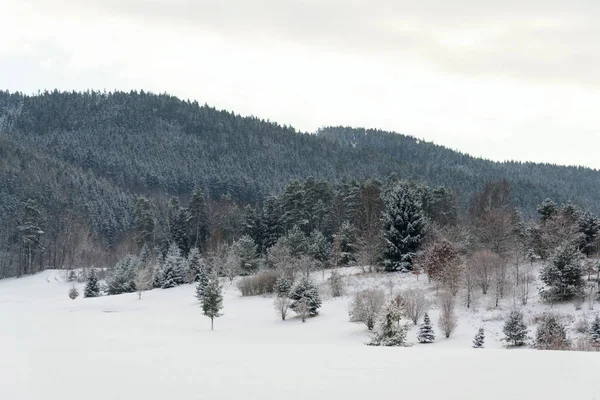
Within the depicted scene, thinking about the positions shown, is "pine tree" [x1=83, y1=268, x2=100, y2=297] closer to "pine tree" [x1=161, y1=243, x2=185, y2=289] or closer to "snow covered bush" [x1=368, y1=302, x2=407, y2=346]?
"pine tree" [x1=161, y1=243, x2=185, y2=289]

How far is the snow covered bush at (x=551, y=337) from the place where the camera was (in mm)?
28891

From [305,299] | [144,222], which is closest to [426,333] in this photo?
[305,299]

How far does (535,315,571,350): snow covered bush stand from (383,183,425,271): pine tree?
24315 millimetres

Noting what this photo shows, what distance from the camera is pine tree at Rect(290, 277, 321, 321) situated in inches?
1688

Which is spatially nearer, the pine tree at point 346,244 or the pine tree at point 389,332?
the pine tree at point 389,332

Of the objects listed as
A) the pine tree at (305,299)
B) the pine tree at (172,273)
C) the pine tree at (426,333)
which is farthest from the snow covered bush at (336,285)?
the pine tree at (172,273)

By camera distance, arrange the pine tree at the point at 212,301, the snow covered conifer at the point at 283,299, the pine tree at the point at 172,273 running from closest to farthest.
A: the pine tree at the point at 212,301, the snow covered conifer at the point at 283,299, the pine tree at the point at 172,273

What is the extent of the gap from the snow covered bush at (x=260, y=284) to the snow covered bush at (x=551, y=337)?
3001 cm

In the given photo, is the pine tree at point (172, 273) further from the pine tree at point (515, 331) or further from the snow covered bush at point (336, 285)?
the pine tree at point (515, 331)

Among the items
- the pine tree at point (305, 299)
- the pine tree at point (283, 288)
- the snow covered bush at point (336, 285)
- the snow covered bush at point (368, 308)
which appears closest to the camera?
the snow covered bush at point (368, 308)

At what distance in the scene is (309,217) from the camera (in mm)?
77250

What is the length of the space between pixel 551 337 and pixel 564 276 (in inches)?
408

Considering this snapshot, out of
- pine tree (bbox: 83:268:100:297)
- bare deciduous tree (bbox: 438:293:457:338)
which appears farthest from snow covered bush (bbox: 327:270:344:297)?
pine tree (bbox: 83:268:100:297)

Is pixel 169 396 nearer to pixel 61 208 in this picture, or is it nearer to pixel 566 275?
pixel 566 275
